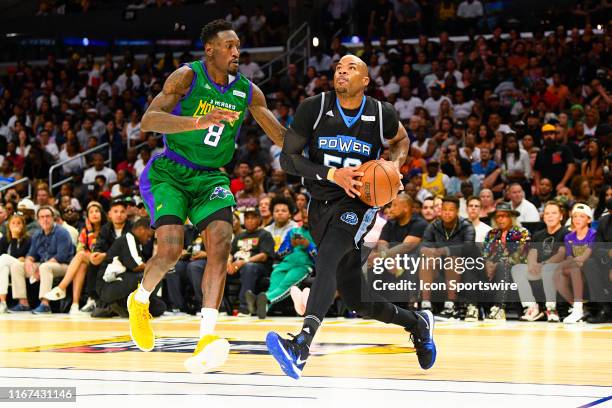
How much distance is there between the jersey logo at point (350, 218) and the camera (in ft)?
18.4

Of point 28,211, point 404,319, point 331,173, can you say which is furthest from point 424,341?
point 28,211

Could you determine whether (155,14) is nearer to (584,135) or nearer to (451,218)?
(584,135)

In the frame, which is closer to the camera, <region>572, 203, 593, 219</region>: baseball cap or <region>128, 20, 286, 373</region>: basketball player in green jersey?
<region>128, 20, 286, 373</region>: basketball player in green jersey

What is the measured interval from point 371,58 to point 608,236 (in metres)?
8.38

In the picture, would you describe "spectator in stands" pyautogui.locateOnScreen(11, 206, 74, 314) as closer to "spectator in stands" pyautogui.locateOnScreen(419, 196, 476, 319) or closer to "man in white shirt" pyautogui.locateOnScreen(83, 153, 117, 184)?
"man in white shirt" pyautogui.locateOnScreen(83, 153, 117, 184)

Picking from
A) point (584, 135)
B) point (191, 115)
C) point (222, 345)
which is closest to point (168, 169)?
point (191, 115)

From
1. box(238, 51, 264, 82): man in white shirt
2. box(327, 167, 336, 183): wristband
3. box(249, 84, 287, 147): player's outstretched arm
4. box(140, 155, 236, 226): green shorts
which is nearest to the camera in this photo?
box(327, 167, 336, 183): wristband

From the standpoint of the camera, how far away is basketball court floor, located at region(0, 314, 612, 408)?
4.57m

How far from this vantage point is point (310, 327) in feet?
17.5

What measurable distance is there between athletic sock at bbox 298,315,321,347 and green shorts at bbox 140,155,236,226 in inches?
41.9

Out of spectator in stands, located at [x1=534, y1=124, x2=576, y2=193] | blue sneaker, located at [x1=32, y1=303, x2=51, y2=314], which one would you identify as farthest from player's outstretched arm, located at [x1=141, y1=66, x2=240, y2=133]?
spectator in stands, located at [x1=534, y1=124, x2=576, y2=193]

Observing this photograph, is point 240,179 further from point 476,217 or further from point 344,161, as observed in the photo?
point 344,161

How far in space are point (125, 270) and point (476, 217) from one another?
4186mm

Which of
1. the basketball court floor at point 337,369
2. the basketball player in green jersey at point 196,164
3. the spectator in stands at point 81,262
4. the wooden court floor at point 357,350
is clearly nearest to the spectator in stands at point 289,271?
the wooden court floor at point 357,350
